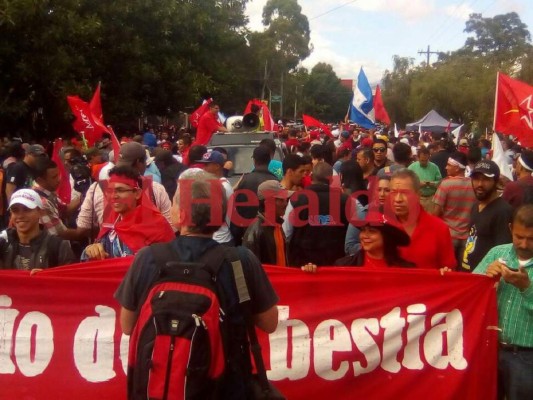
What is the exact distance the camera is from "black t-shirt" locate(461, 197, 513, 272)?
214 inches

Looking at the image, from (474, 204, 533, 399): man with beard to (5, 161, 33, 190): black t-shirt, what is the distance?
18.0 feet

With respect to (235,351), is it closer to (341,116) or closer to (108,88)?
(108,88)

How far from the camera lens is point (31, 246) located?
478cm

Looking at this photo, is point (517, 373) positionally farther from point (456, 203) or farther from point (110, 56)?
point (110, 56)

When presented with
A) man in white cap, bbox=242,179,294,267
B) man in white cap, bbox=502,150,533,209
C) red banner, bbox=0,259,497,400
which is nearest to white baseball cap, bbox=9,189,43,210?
red banner, bbox=0,259,497,400

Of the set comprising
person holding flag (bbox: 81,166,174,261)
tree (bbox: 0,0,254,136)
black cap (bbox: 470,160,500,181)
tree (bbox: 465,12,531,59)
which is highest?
tree (bbox: 465,12,531,59)

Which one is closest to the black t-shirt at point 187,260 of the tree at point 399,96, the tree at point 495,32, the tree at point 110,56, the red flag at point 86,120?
the red flag at point 86,120

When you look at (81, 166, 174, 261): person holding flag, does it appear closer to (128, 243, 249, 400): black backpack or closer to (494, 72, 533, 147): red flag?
(128, 243, 249, 400): black backpack

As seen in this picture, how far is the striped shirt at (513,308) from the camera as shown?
3834 millimetres

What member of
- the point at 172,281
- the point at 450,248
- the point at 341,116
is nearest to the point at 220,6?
the point at 450,248

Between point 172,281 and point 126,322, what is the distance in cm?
42

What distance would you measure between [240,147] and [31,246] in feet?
22.5

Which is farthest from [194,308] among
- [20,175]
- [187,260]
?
[20,175]

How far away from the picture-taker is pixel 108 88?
22.2m
